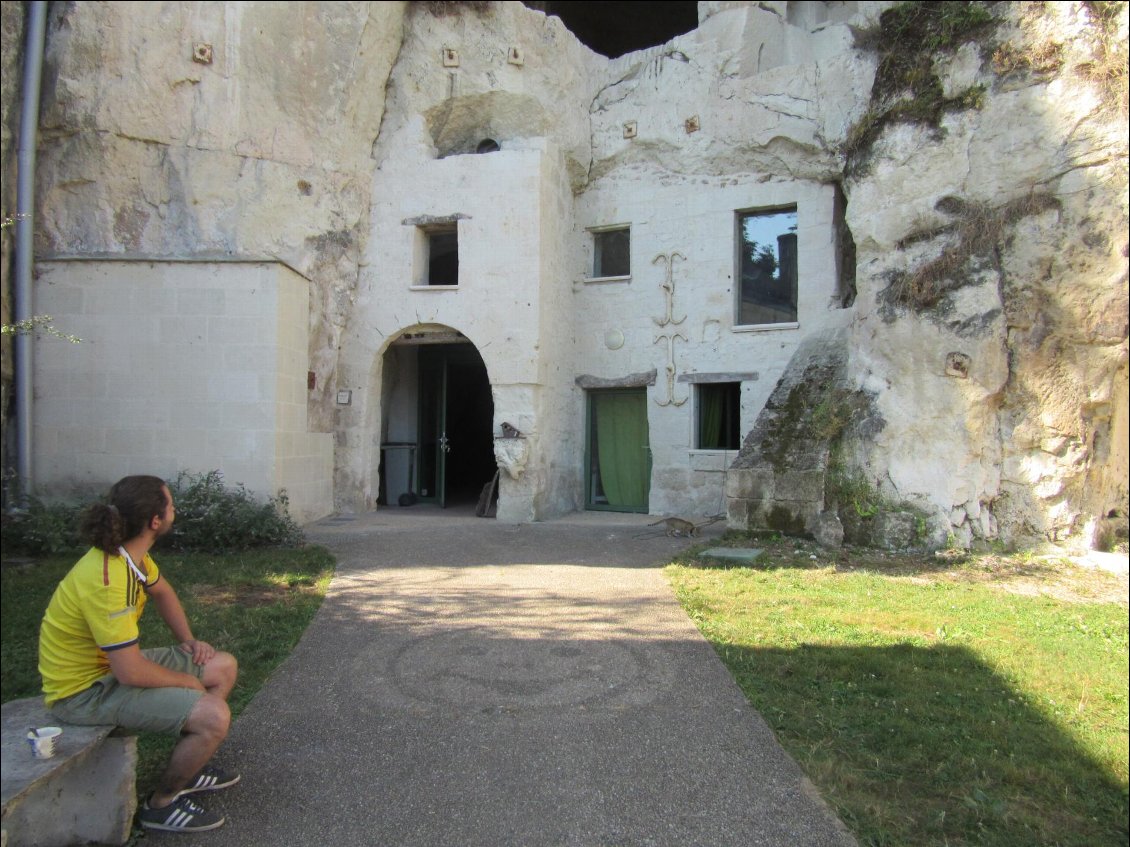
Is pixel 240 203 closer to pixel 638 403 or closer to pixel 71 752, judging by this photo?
pixel 638 403

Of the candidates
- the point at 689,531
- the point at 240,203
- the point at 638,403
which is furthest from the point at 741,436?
the point at 240,203

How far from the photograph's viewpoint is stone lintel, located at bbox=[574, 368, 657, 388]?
44.7 feet

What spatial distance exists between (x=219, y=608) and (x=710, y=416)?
893 cm

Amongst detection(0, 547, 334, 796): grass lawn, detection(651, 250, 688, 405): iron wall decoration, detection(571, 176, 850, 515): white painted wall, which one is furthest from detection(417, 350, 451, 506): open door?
detection(0, 547, 334, 796): grass lawn

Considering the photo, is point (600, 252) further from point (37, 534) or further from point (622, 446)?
point (37, 534)

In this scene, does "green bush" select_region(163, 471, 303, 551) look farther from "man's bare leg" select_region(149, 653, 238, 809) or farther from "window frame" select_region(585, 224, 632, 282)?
"window frame" select_region(585, 224, 632, 282)

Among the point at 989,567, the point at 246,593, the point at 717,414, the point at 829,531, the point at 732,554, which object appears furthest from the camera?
the point at 717,414

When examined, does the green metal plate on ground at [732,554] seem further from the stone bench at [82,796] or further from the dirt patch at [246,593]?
the stone bench at [82,796]

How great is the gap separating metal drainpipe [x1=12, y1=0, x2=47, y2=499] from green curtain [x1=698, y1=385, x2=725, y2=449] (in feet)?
31.8

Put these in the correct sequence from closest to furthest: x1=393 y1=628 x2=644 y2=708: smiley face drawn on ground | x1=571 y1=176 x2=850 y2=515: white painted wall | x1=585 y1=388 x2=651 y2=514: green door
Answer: x1=393 y1=628 x2=644 y2=708: smiley face drawn on ground
x1=571 y1=176 x2=850 y2=515: white painted wall
x1=585 y1=388 x2=651 y2=514: green door

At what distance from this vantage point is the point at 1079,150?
29.3 ft

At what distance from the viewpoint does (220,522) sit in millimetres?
8945

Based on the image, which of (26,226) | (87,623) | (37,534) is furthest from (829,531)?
(26,226)

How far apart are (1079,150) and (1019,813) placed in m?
8.12
